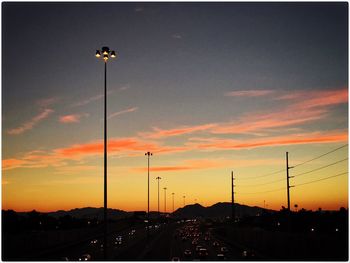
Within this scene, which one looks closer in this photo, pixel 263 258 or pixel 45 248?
pixel 263 258

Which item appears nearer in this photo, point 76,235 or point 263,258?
point 263,258

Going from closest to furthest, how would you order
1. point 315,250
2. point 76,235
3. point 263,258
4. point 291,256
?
point 315,250 < point 291,256 < point 263,258 < point 76,235

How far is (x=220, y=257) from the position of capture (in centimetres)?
4688

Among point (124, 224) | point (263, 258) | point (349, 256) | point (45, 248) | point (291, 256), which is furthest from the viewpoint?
point (124, 224)

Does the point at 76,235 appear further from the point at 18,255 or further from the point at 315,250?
the point at 315,250

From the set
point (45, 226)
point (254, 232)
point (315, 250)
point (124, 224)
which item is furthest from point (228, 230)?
point (124, 224)

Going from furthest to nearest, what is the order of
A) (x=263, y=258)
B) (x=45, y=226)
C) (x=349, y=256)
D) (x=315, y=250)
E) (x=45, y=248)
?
1. (x=45, y=226)
2. (x=45, y=248)
3. (x=263, y=258)
4. (x=315, y=250)
5. (x=349, y=256)

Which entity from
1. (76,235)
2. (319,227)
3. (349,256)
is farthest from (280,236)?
(319,227)

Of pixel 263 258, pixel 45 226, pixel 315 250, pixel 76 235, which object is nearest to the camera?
pixel 315 250

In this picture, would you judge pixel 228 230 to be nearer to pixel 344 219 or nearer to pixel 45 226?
pixel 344 219

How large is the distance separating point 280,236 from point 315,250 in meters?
12.0

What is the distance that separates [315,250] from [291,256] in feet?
22.8

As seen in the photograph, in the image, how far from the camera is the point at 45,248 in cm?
6431

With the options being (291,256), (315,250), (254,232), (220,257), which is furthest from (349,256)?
(254,232)
